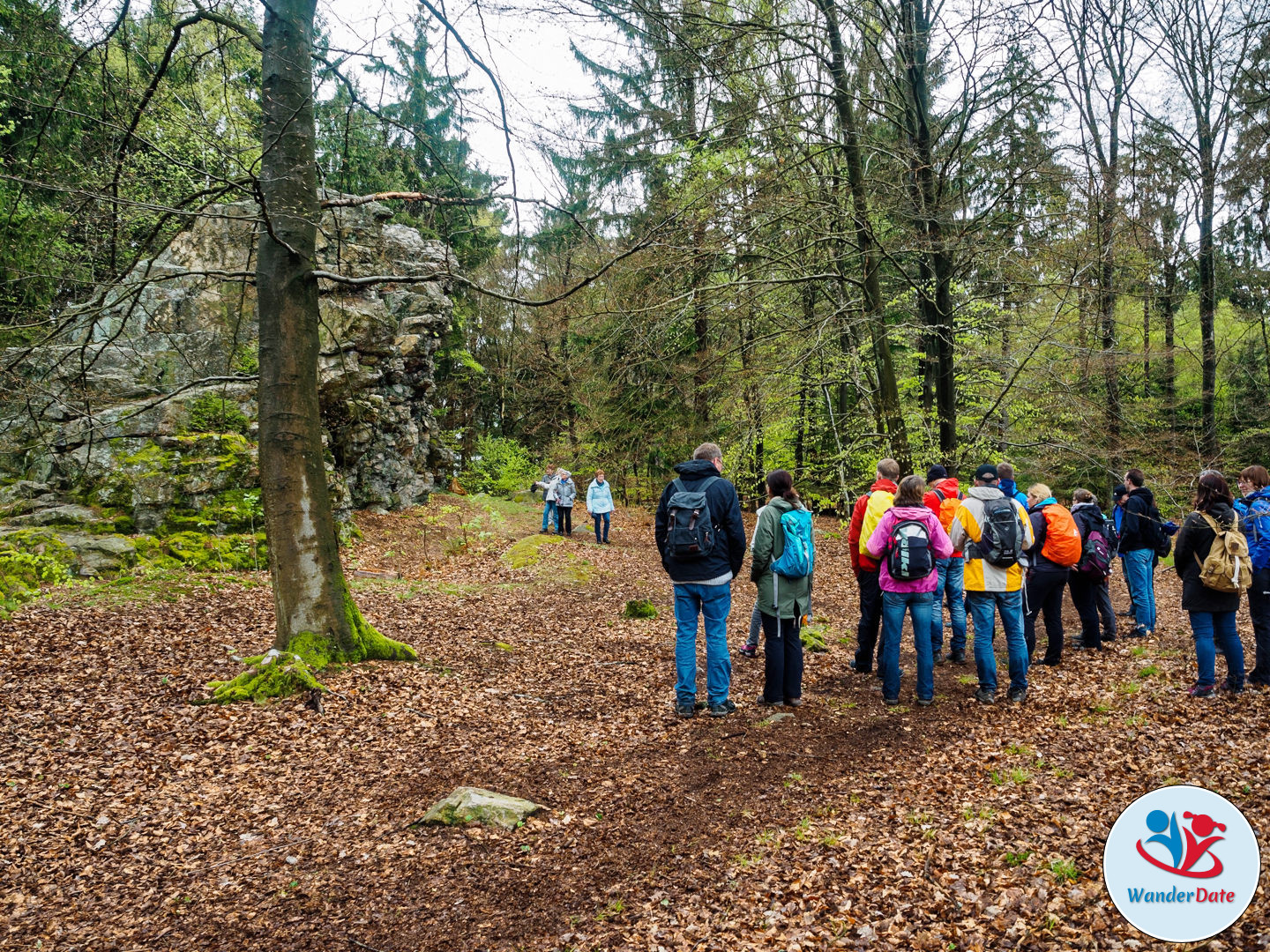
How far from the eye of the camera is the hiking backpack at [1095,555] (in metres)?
7.82

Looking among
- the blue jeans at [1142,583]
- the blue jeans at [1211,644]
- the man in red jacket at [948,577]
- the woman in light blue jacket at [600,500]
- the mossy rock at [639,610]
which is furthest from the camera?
the woman in light blue jacket at [600,500]

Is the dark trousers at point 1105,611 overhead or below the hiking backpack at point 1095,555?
below

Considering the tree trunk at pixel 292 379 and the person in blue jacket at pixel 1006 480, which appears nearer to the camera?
the tree trunk at pixel 292 379

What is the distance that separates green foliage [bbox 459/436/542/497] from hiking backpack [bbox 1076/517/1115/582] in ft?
63.1

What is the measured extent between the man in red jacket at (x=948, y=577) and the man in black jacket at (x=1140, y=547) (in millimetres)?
2362

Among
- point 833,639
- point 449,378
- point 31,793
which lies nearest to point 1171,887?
point 31,793

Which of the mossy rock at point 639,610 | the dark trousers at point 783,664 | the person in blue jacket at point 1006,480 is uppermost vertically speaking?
the person in blue jacket at point 1006,480

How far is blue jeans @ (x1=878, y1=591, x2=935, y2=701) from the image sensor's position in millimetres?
5992

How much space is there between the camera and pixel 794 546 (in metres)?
5.90

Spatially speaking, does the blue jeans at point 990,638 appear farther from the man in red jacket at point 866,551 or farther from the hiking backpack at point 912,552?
the man in red jacket at point 866,551

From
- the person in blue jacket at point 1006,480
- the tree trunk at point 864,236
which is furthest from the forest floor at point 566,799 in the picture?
the tree trunk at point 864,236

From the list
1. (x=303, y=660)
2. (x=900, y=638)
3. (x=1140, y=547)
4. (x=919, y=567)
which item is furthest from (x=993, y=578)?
(x=303, y=660)

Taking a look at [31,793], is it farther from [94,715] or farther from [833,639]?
[833,639]

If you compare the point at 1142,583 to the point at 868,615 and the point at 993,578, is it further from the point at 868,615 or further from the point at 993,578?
the point at 868,615
